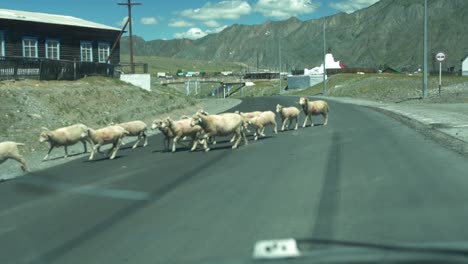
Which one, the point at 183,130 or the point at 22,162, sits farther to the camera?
the point at 183,130

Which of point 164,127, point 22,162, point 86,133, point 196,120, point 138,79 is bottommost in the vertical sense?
point 22,162

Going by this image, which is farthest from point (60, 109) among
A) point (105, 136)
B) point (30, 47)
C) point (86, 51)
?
point (86, 51)

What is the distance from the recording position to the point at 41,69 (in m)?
38.9

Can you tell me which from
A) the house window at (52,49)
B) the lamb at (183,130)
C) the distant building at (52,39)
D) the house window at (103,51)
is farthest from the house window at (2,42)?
the lamb at (183,130)

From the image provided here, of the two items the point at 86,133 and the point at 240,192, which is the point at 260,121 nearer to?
the point at 86,133

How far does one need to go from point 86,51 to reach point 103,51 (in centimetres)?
241

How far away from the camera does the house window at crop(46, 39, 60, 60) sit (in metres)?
48.5

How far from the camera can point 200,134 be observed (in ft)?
60.1

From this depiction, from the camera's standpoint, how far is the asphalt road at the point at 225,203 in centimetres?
684

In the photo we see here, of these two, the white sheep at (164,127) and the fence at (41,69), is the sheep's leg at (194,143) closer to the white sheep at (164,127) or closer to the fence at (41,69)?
the white sheep at (164,127)

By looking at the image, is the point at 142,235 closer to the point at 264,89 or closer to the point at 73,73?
the point at 73,73

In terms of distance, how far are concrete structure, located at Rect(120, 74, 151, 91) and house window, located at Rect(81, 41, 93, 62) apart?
333 centimetres

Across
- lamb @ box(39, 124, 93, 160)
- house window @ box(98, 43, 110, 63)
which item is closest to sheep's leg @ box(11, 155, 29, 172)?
lamb @ box(39, 124, 93, 160)

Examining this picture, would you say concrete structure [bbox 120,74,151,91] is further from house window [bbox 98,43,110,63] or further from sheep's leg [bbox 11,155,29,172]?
sheep's leg [bbox 11,155,29,172]
